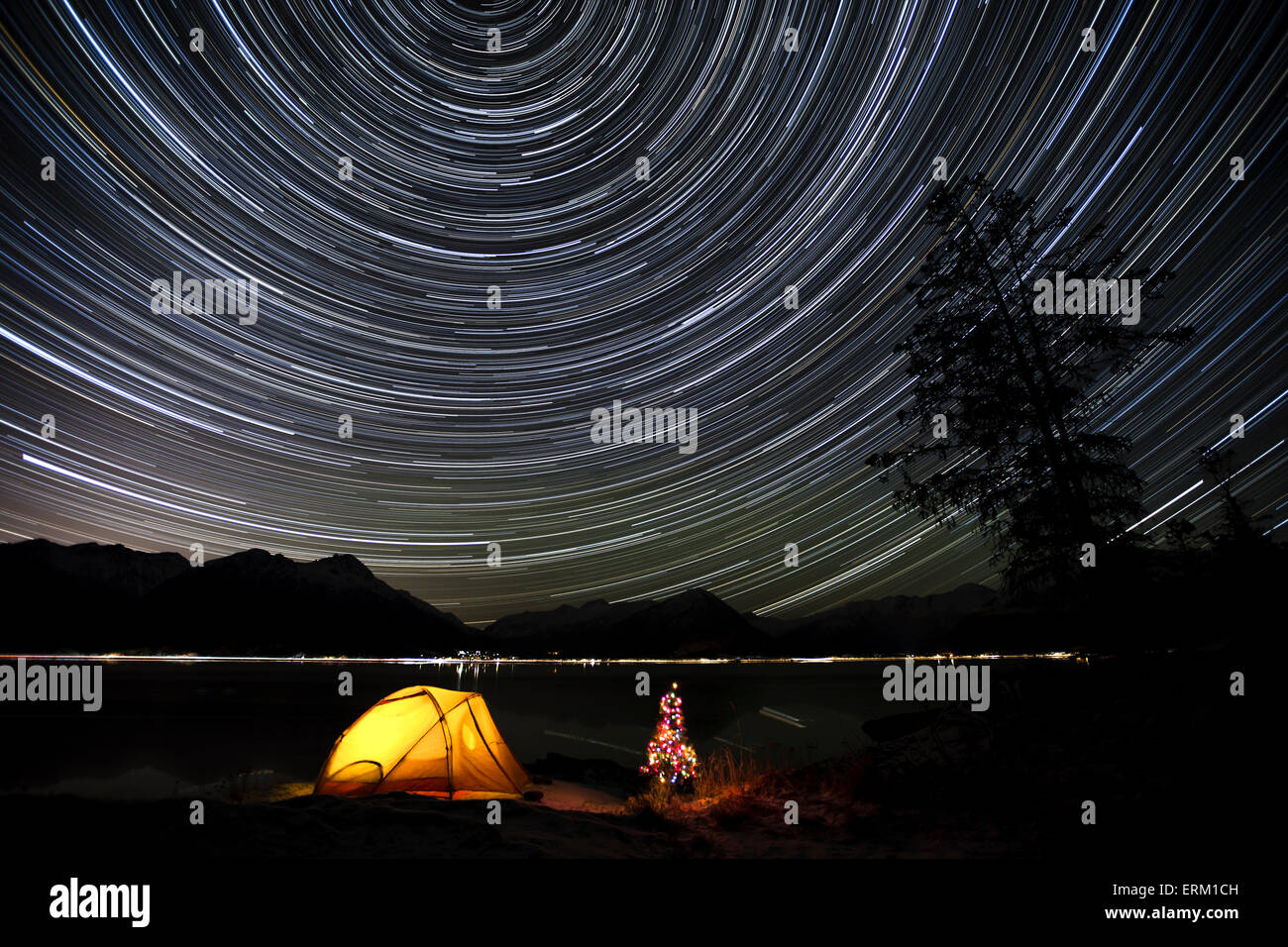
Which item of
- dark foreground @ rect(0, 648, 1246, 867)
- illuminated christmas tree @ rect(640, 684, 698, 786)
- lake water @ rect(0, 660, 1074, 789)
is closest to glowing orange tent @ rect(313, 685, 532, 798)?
dark foreground @ rect(0, 648, 1246, 867)

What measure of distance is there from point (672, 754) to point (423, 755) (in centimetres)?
474

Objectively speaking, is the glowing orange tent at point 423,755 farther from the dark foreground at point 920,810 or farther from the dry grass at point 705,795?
the dry grass at point 705,795

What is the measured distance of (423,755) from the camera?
36.6ft

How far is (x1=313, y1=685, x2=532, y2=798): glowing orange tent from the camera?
10.8 meters

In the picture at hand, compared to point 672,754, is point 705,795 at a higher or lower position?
lower

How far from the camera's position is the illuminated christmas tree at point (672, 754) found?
465 inches

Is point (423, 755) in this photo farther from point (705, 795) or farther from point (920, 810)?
point (920, 810)

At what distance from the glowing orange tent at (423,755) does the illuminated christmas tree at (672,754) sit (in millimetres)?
2722

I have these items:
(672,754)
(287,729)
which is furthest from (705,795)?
(287,729)

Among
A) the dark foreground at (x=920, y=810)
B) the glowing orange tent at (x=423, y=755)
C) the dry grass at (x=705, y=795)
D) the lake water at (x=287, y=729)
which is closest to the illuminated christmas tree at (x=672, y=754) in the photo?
the dry grass at (x=705, y=795)

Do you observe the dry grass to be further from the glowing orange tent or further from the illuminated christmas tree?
the glowing orange tent

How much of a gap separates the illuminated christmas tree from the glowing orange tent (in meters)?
2.72
